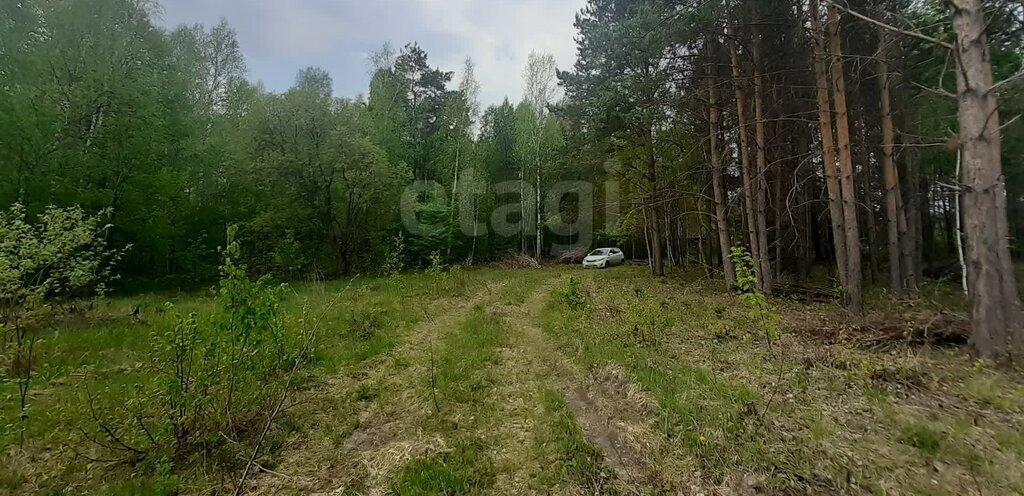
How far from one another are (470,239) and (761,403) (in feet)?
67.1

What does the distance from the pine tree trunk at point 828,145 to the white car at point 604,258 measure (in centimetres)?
1460

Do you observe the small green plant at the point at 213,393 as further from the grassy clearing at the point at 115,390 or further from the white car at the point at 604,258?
the white car at the point at 604,258

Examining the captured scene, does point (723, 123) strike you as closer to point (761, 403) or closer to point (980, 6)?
point (980, 6)

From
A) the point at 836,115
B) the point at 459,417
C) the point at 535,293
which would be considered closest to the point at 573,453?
the point at 459,417

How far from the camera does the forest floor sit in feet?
8.78

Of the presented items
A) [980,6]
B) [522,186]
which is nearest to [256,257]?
[522,186]

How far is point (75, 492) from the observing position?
2.72 metres

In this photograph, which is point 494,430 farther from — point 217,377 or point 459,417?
point 217,377

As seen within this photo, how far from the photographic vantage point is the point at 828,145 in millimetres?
7422

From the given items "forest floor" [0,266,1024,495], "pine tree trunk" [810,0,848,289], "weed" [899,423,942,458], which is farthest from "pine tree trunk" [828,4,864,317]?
"weed" [899,423,942,458]

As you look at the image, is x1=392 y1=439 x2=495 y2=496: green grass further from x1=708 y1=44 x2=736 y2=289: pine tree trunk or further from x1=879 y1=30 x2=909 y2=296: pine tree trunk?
x1=879 y1=30 x2=909 y2=296: pine tree trunk

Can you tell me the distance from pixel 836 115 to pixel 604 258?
15791mm
